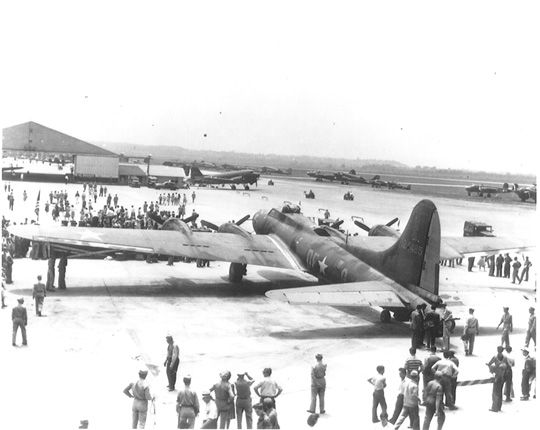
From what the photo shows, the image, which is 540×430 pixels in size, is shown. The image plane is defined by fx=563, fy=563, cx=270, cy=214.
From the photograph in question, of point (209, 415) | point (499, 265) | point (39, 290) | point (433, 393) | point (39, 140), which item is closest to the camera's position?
point (209, 415)

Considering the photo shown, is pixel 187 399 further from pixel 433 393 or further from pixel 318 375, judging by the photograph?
pixel 433 393

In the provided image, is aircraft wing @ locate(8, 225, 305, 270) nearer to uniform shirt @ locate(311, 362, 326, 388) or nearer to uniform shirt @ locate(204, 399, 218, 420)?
uniform shirt @ locate(311, 362, 326, 388)

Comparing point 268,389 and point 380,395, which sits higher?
point 268,389

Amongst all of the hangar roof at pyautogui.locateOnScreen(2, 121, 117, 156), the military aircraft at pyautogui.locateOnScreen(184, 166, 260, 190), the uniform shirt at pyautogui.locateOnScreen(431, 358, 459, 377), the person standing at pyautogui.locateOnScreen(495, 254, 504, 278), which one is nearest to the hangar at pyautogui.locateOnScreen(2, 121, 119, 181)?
the hangar roof at pyautogui.locateOnScreen(2, 121, 117, 156)

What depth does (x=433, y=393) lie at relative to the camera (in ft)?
37.3

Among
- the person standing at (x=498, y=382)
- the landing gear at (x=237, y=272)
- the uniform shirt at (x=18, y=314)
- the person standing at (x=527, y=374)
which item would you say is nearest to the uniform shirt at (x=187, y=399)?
the person standing at (x=498, y=382)

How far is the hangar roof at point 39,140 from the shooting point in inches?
2430

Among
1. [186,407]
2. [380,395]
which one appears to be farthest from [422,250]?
[186,407]

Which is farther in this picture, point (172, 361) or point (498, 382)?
point (172, 361)

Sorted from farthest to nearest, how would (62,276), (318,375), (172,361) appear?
(62,276) → (172,361) → (318,375)

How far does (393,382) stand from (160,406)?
19.5ft

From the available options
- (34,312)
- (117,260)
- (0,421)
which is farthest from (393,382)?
(117,260)

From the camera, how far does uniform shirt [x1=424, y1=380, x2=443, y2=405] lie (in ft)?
37.2

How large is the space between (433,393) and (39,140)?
6234 centimetres
